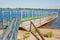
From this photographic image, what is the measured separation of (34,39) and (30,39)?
214 mm

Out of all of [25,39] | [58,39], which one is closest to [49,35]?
[58,39]

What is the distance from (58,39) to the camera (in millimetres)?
8727

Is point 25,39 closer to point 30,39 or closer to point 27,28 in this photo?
point 30,39

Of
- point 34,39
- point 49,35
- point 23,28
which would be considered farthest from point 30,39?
point 23,28

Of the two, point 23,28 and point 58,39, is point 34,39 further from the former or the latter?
point 23,28

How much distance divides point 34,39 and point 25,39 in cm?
87

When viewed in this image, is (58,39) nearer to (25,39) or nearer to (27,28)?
(25,39)

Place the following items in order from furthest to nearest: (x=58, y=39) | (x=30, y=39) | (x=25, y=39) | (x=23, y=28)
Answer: (x=23, y=28), (x=58, y=39), (x=30, y=39), (x=25, y=39)

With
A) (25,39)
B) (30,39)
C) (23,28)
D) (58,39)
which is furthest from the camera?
(23,28)

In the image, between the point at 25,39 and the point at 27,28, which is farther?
the point at 27,28

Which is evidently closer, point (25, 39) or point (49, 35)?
point (25, 39)

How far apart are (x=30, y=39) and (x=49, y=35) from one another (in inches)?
65.3

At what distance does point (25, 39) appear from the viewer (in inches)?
288

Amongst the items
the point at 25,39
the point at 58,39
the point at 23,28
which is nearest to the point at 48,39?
the point at 58,39
